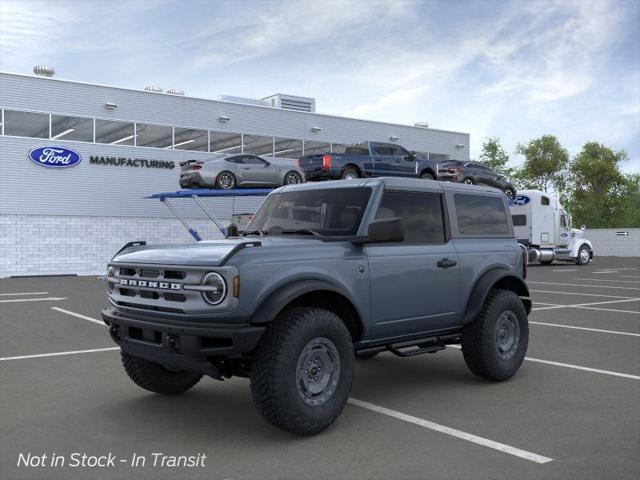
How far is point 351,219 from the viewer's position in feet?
18.9

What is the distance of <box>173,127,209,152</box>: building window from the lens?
30.2m

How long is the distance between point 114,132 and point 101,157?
1341 mm

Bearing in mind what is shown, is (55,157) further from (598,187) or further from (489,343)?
(598,187)

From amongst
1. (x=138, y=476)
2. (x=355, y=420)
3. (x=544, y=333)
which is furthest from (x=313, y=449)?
(x=544, y=333)

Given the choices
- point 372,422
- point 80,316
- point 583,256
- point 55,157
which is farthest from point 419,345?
point 583,256

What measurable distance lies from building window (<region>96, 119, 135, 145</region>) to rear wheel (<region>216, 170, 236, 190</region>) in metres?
9.21

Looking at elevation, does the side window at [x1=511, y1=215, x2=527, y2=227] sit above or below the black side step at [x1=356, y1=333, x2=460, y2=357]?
above

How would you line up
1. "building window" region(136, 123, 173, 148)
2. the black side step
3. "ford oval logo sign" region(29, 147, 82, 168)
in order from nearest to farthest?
the black side step
"ford oval logo sign" region(29, 147, 82, 168)
"building window" region(136, 123, 173, 148)

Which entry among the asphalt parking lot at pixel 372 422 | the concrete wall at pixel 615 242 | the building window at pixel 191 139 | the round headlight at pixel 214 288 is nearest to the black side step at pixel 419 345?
the asphalt parking lot at pixel 372 422

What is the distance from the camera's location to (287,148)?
110 ft

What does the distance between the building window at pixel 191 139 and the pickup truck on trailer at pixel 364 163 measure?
1107cm

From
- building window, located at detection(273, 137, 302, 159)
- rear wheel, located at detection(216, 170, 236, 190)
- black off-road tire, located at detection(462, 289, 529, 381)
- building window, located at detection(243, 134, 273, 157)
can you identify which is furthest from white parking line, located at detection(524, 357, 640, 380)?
building window, located at detection(273, 137, 302, 159)

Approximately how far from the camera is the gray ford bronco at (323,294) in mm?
4625

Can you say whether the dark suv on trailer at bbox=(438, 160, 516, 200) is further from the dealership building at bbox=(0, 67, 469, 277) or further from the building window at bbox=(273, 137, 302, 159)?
the building window at bbox=(273, 137, 302, 159)
